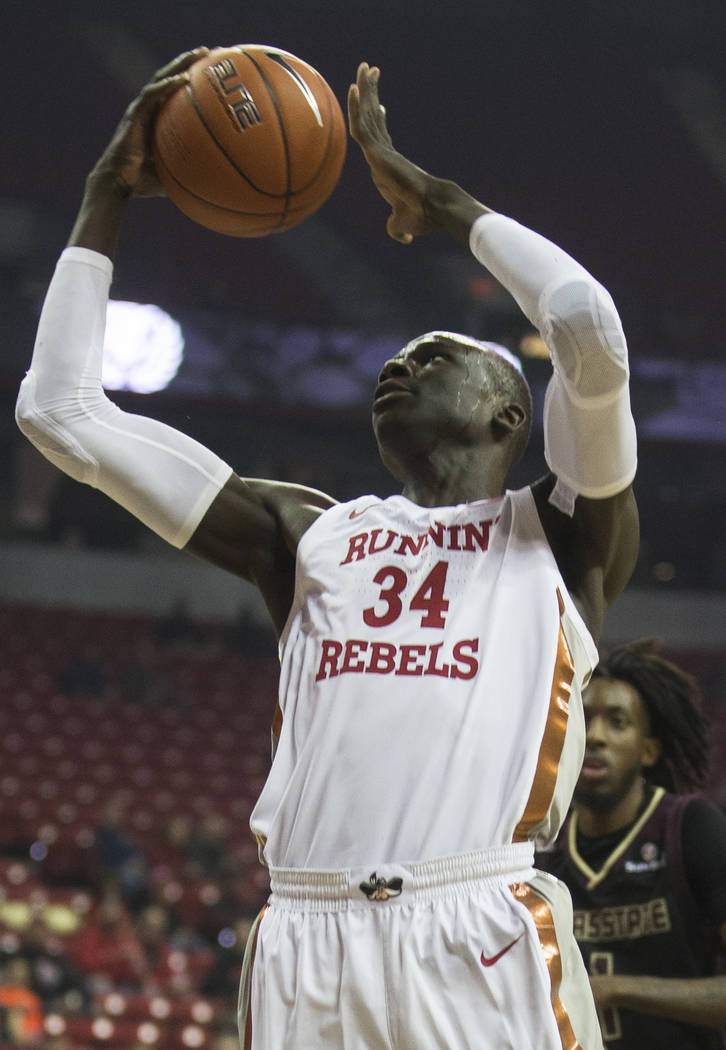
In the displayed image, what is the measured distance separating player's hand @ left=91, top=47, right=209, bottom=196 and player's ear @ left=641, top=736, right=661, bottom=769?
2008mm

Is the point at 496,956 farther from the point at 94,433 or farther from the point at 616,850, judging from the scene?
the point at 616,850

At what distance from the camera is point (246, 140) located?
7.86ft

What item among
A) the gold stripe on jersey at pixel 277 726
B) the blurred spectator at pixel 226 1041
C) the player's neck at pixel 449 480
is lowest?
the blurred spectator at pixel 226 1041

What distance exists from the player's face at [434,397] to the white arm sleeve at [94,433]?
33 cm

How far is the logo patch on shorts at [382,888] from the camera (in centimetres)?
192

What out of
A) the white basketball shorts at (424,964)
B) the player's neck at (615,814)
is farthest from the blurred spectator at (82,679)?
the white basketball shorts at (424,964)

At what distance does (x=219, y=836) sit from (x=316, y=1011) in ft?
27.0

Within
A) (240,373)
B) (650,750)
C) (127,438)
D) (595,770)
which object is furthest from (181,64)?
(240,373)

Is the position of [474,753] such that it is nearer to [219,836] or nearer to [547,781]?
[547,781]

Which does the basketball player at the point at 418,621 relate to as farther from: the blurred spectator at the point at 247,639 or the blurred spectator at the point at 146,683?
the blurred spectator at the point at 247,639

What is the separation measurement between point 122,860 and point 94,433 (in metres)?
7.29

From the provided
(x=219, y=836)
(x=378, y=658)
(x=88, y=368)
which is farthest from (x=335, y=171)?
(x=219, y=836)

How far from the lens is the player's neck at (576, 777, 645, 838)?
125 inches

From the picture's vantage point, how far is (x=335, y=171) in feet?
8.40
